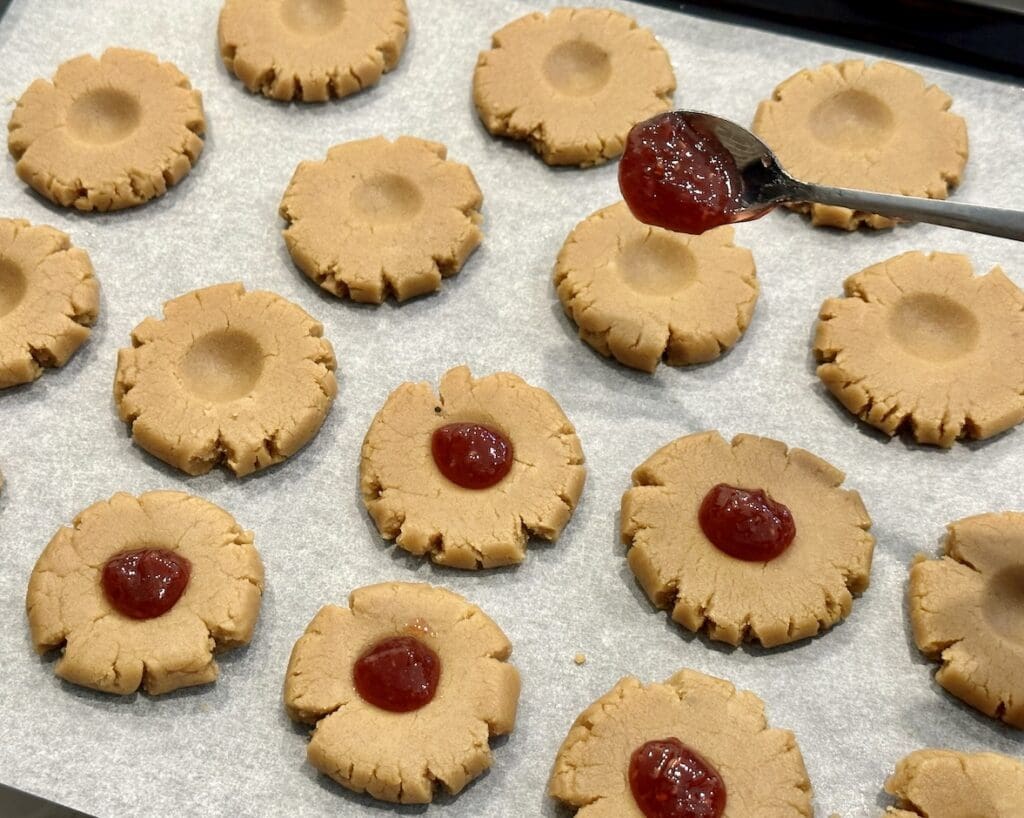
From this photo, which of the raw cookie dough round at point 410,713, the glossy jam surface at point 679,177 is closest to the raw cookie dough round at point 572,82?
the glossy jam surface at point 679,177

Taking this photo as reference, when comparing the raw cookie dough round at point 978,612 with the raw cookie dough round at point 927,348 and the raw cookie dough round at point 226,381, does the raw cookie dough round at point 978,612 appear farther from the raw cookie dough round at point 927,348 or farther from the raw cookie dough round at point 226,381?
the raw cookie dough round at point 226,381

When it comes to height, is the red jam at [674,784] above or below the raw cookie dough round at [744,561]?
below

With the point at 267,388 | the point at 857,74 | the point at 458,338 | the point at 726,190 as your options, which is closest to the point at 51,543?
the point at 267,388

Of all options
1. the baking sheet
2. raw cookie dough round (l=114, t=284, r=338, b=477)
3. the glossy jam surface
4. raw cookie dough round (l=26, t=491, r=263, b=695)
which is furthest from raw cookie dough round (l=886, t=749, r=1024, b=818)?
raw cookie dough round (l=114, t=284, r=338, b=477)

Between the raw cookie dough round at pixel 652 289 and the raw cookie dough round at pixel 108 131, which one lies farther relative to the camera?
the raw cookie dough round at pixel 108 131

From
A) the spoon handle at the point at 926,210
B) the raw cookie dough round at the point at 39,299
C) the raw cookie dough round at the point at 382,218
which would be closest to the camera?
the spoon handle at the point at 926,210

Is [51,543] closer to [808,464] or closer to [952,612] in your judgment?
[808,464]

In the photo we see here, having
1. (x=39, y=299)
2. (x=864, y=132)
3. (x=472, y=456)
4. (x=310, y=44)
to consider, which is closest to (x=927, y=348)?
(x=864, y=132)
